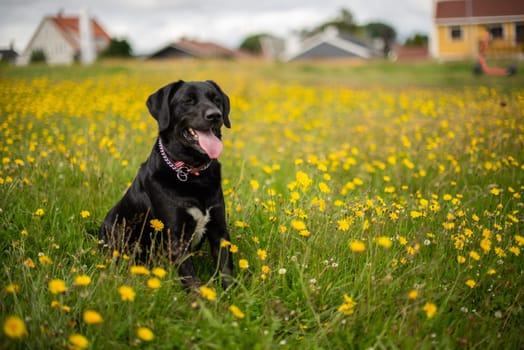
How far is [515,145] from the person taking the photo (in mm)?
5293

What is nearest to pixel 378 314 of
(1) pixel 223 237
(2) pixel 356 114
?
(1) pixel 223 237

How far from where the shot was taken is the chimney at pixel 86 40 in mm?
13921

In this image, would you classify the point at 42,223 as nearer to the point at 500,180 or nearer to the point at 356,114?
the point at 500,180

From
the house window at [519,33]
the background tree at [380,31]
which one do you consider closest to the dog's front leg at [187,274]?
the house window at [519,33]

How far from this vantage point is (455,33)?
27422mm

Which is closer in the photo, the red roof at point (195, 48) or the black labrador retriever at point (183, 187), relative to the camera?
the black labrador retriever at point (183, 187)

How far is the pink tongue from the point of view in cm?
287

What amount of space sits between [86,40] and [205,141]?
51.8 feet

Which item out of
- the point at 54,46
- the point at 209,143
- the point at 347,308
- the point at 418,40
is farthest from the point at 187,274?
the point at 418,40

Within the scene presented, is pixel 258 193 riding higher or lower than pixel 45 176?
lower

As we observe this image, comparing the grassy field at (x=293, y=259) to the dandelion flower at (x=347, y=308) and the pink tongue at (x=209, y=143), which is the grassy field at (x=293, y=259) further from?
the pink tongue at (x=209, y=143)

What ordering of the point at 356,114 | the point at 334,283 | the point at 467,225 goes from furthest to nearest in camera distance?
1. the point at 356,114
2. the point at 467,225
3. the point at 334,283

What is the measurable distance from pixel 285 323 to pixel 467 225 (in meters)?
1.64

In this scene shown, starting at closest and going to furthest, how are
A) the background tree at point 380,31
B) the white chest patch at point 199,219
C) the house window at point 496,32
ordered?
the white chest patch at point 199,219 → the house window at point 496,32 → the background tree at point 380,31
